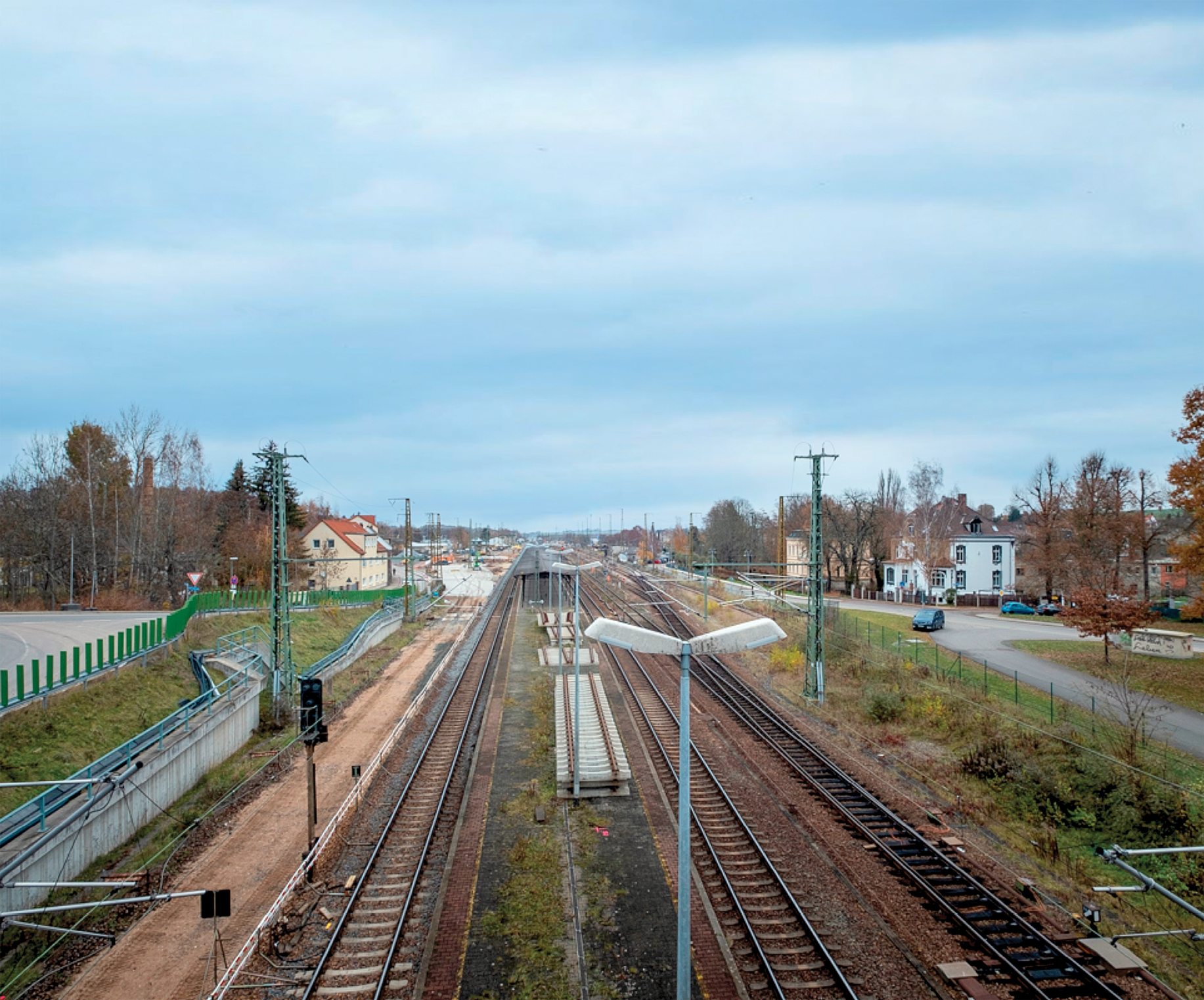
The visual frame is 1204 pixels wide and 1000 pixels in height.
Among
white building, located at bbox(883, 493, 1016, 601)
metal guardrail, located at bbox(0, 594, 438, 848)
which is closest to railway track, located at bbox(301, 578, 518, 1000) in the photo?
metal guardrail, located at bbox(0, 594, 438, 848)

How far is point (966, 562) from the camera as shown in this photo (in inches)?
2586

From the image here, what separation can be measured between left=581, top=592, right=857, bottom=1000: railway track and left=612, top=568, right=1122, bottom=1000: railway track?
238cm

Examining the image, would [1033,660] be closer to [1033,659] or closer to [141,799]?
[1033,659]

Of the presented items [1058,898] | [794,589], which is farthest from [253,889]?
[794,589]

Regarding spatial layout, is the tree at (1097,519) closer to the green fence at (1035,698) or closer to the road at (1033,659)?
the road at (1033,659)

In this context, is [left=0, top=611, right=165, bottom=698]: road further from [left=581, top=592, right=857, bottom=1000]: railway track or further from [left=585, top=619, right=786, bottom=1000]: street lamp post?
[left=585, top=619, right=786, bottom=1000]: street lamp post

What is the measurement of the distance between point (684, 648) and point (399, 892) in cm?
886

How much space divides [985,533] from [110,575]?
7147 centimetres

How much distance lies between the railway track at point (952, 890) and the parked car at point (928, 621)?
72.2 feet

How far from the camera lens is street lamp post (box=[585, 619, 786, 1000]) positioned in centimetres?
840

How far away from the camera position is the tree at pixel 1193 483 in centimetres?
2759

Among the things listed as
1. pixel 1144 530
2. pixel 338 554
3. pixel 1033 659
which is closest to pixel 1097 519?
pixel 1144 530

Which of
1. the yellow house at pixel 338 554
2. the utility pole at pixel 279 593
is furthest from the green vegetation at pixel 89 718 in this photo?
the yellow house at pixel 338 554

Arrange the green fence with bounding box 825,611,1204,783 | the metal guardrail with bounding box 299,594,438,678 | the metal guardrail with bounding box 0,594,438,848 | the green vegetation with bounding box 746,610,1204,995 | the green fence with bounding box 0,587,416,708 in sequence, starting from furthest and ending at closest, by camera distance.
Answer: the metal guardrail with bounding box 299,594,438,678, the green fence with bounding box 825,611,1204,783, the green fence with bounding box 0,587,416,708, the green vegetation with bounding box 746,610,1204,995, the metal guardrail with bounding box 0,594,438,848
